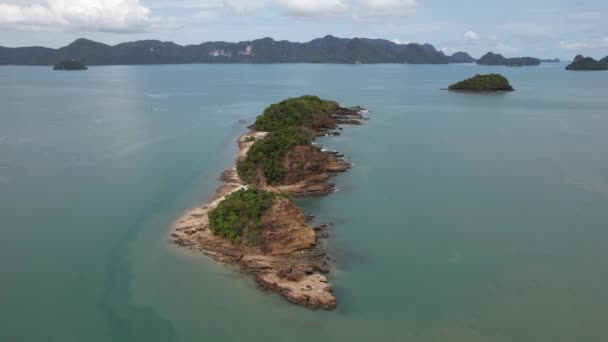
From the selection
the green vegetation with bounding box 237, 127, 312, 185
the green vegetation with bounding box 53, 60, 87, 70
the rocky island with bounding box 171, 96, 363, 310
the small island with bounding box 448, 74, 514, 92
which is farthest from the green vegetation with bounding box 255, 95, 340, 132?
the green vegetation with bounding box 53, 60, 87, 70

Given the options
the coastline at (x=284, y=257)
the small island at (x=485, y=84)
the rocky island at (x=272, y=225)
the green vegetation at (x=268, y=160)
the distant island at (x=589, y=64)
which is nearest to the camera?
the coastline at (x=284, y=257)

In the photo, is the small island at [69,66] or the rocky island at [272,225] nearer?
the rocky island at [272,225]

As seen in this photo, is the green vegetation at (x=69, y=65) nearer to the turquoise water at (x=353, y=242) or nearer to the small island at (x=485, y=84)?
the small island at (x=485, y=84)

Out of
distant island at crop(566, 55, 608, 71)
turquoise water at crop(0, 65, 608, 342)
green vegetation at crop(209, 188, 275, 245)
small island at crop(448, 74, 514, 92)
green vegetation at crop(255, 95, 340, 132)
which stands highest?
distant island at crop(566, 55, 608, 71)

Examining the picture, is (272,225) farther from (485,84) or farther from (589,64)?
(589,64)

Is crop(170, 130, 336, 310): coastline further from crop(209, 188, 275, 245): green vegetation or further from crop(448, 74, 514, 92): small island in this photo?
crop(448, 74, 514, 92): small island

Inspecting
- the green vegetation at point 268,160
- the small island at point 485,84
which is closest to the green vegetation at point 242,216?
the green vegetation at point 268,160
